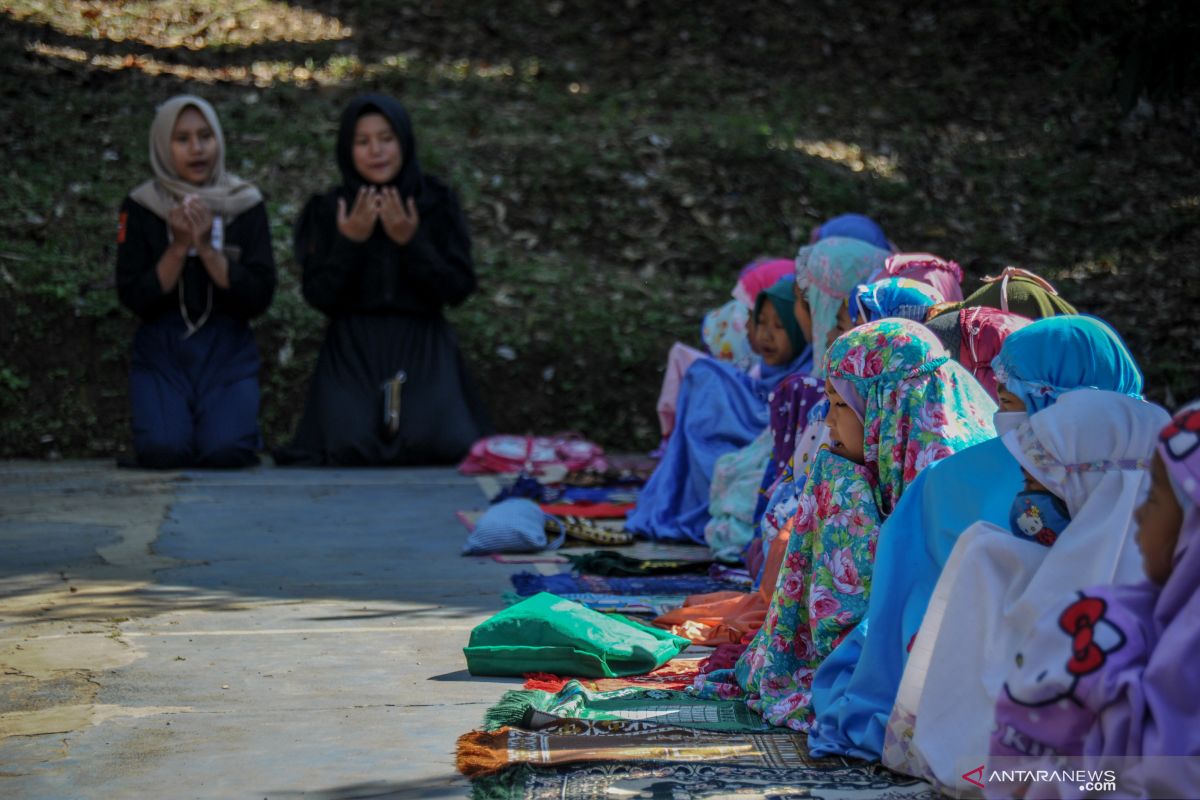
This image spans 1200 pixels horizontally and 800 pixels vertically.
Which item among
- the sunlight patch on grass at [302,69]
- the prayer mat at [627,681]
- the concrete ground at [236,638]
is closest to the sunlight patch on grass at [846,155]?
the sunlight patch on grass at [302,69]

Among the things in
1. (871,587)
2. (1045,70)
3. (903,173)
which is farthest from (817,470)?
(1045,70)

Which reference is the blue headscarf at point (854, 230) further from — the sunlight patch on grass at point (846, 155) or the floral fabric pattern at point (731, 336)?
the sunlight patch on grass at point (846, 155)

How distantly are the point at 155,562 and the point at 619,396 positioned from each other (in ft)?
13.4

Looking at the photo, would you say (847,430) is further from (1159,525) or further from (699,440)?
(699,440)

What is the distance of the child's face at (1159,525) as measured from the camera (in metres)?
2.77

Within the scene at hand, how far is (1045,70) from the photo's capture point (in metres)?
14.4

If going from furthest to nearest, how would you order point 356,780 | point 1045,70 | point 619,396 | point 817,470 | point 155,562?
point 1045,70 → point 619,396 → point 155,562 → point 817,470 → point 356,780

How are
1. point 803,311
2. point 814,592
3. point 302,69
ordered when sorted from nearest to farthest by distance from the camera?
point 814,592, point 803,311, point 302,69

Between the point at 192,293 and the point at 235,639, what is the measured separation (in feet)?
14.2

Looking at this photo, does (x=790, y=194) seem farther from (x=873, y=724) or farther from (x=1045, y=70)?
(x=873, y=724)

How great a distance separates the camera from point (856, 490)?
395 centimetres

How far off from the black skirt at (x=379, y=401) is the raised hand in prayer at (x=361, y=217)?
1.76 ft

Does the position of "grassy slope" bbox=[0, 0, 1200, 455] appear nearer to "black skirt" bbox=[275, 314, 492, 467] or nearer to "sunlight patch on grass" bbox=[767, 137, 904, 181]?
"sunlight patch on grass" bbox=[767, 137, 904, 181]

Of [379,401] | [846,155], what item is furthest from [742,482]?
[846,155]
